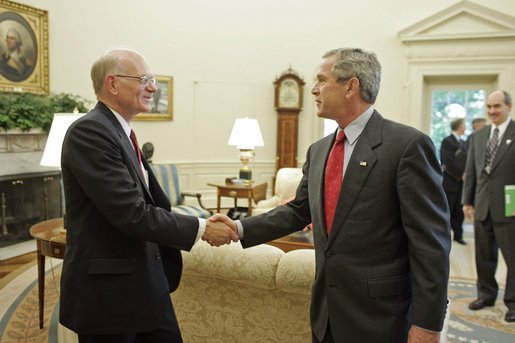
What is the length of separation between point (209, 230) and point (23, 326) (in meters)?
2.03

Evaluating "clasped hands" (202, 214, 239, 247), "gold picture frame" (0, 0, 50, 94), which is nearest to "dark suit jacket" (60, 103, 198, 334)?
"clasped hands" (202, 214, 239, 247)

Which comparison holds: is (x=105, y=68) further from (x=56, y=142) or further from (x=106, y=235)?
(x=56, y=142)

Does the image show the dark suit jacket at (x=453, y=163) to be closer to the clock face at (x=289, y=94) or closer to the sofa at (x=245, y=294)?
the clock face at (x=289, y=94)

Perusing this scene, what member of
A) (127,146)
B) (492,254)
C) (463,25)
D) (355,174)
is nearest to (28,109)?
(127,146)

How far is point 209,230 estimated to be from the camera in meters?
1.85

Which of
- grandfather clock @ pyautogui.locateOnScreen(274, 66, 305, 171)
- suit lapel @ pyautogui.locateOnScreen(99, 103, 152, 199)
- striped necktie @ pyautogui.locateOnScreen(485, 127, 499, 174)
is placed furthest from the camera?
grandfather clock @ pyautogui.locateOnScreen(274, 66, 305, 171)

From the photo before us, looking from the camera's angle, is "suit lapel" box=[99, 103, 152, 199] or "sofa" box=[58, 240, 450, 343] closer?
"suit lapel" box=[99, 103, 152, 199]

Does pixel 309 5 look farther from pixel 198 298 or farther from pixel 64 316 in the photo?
pixel 64 316

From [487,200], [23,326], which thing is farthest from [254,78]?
[23,326]

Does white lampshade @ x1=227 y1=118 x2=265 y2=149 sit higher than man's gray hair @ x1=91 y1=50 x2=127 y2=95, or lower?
lower

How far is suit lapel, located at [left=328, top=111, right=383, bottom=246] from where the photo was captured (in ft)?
4.51

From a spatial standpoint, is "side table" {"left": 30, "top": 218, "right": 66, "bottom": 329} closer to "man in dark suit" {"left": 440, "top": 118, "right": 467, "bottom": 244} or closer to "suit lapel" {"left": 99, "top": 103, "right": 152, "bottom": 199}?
"suit lapel" {"left": 99, "top": 103, "right": 152, "bottom": 199}

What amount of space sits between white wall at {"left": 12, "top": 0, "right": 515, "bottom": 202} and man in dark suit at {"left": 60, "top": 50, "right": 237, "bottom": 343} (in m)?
5.62

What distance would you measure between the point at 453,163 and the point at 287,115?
2.86 meters
